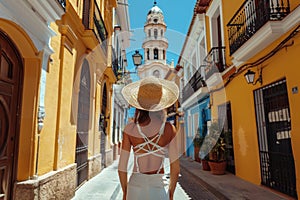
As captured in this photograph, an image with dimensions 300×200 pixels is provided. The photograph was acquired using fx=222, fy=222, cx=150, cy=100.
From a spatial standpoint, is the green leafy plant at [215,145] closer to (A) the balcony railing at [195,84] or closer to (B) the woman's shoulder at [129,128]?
(A) the balcony railing at [195,84]

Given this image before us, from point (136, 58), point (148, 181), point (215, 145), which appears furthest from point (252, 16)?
point (148, 181)

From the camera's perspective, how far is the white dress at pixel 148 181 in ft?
6.11

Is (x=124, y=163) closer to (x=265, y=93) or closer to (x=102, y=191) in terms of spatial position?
(x=102, y=191)

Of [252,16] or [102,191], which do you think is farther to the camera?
[252,16]

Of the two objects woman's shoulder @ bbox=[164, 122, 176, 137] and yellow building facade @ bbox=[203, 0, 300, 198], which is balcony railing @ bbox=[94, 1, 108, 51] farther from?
woman's shoulder @ bbox=[164, 122, 176, 137]

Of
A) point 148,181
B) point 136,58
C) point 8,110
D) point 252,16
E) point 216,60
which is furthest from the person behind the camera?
point 136,58

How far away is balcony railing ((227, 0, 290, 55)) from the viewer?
15.3ft

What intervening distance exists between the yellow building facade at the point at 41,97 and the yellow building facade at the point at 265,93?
412 centimetres

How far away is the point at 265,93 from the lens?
5.61 meters

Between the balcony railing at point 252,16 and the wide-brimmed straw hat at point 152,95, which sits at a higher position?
the balcony railing at point 252,16

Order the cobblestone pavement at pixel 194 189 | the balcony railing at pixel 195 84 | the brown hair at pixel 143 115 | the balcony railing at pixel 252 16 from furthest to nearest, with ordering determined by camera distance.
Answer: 1. the balcony railing at pixel 195 84
2. the cobblestone pavement at pixel 194 189
3. the balcony railing at pixel 252 16
4. the brown hair at pixel 143 115

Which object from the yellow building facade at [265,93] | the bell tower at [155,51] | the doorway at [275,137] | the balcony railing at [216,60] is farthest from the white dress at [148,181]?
the bell tower at [155,51]

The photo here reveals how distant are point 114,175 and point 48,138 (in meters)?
3.99

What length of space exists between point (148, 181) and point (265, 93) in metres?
4.80
